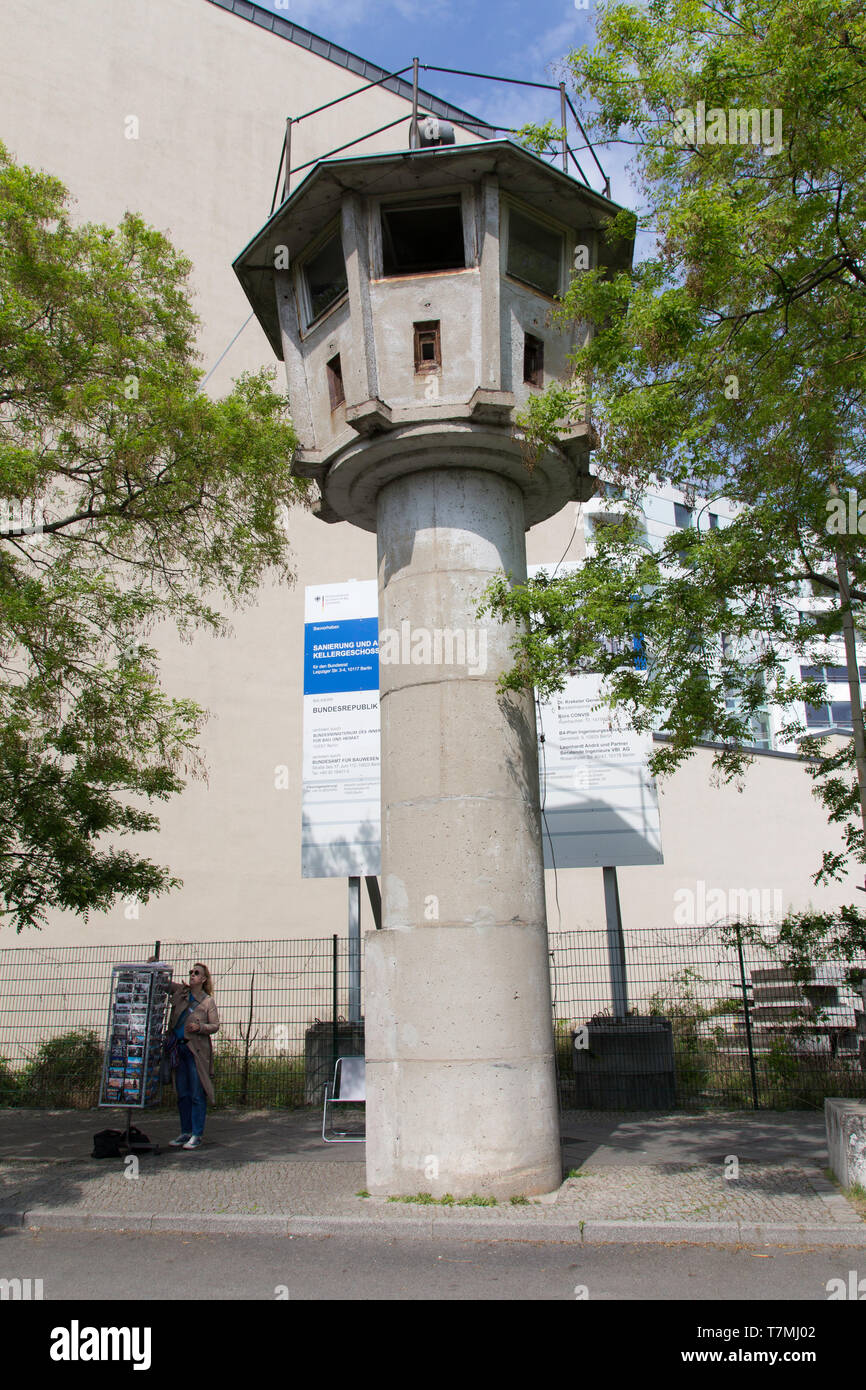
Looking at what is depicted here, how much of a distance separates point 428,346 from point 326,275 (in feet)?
5.92

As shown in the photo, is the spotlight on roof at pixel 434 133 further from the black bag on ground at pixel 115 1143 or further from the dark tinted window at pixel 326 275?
the black bag on ground at pixel 115 1143

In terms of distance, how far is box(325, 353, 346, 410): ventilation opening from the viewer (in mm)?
10930

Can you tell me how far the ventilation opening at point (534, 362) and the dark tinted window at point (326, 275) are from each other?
6.79 feet

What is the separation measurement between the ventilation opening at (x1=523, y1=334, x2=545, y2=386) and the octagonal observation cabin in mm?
14

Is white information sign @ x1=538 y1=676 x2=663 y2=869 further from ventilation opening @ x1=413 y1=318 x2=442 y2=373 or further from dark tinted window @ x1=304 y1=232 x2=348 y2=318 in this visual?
dark tinted window @ x1=304 y1=232 x2=348 y2=318

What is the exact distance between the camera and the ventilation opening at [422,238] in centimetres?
1043

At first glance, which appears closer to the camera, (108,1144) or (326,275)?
(108,1144)

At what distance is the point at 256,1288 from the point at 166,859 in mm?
14737

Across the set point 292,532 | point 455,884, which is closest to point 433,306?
point 455,884

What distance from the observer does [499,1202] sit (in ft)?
27.8

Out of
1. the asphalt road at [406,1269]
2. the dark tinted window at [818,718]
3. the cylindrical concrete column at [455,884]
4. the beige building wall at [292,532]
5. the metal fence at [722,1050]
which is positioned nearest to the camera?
the asphalt road at [406,1269]

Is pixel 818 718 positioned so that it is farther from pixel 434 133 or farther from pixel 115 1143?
pixel 115 1143

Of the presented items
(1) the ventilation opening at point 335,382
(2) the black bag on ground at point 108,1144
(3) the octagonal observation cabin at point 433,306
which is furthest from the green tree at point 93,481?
(2) the black bag on ground at point 108,1144

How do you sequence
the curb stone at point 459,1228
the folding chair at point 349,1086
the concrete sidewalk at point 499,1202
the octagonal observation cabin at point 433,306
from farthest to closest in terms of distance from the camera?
the folding chair at point 349,1086 < the octagonal observation cabin at point 433,306 < the concrete sidewalk at point 499,1202 < the curb stone at point 459,1228
